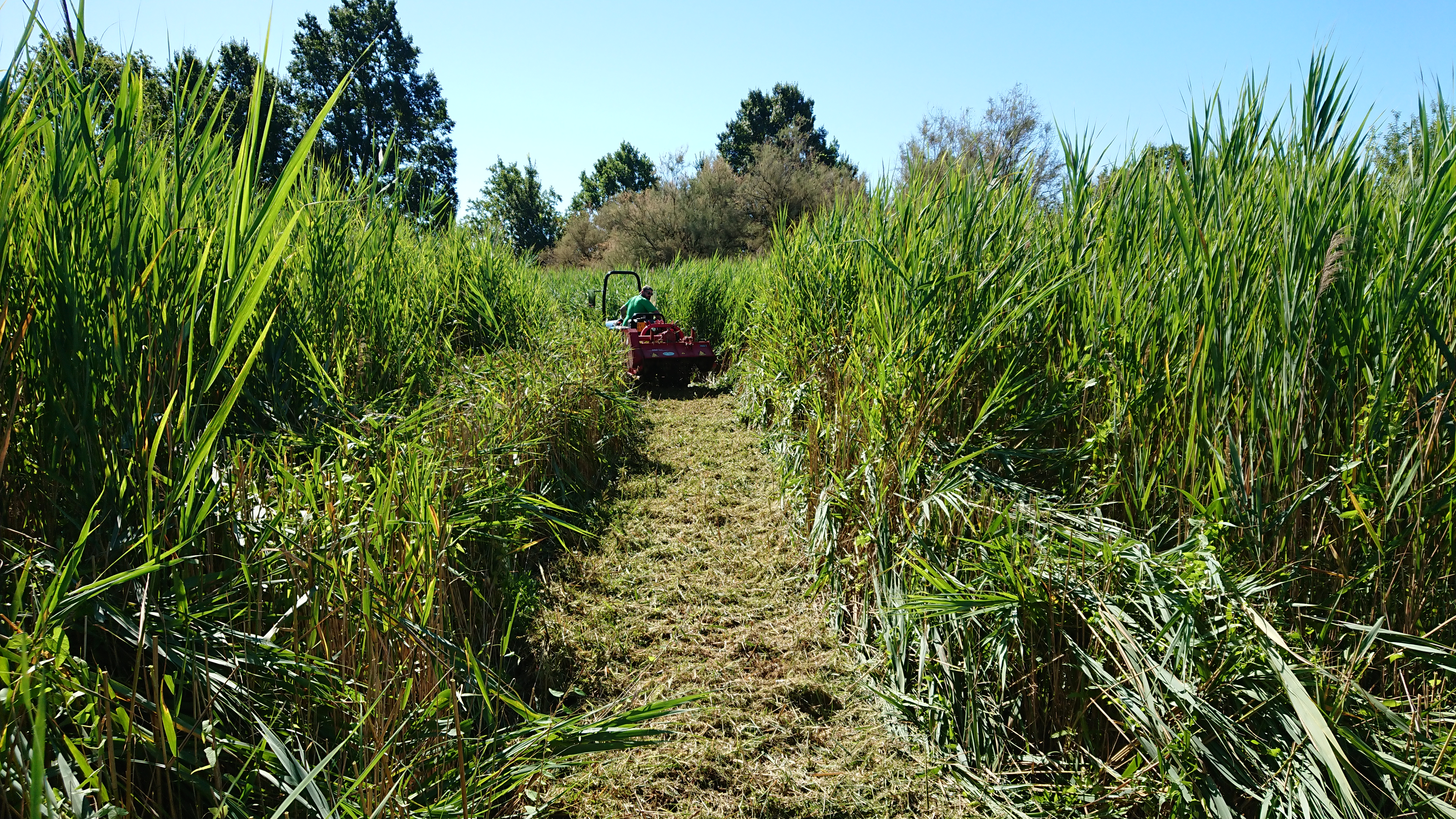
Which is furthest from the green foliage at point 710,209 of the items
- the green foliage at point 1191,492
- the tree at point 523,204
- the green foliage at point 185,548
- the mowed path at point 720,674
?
the green foliage at point 185,548

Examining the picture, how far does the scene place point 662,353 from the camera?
28.5 ft

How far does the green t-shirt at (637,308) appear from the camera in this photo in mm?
9586

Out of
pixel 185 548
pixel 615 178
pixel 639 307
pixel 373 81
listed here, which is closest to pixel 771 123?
pixel 615 178

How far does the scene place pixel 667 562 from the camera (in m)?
3.92

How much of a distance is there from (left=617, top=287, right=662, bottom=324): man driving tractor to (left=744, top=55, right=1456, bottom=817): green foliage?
6.86 m

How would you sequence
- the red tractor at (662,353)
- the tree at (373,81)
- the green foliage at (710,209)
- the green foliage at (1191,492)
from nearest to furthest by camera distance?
1. the green foliage at (1191,492)
2. the red tractor at (662,353)
3. the green foliage at (710,209)
4. the tree at (373,81)

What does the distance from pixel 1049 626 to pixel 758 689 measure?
3.79 feet

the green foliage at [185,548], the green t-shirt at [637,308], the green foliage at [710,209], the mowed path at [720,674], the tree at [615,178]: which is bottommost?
the mowed path at [720,674]

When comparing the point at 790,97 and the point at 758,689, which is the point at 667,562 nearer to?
the point at 758,689

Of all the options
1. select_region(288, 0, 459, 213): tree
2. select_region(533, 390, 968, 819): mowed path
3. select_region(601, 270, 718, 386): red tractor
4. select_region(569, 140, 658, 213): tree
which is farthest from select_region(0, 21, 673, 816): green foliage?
select_region(569, 140, 658, 213): tree

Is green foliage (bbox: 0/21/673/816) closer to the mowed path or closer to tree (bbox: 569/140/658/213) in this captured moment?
the mowed path

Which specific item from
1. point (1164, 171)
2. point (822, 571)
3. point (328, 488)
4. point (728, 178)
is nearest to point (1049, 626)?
point (822, 571)

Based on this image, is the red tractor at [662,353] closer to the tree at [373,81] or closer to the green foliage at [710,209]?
the green foliage at [710,209]

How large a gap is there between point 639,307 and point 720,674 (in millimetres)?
7329
